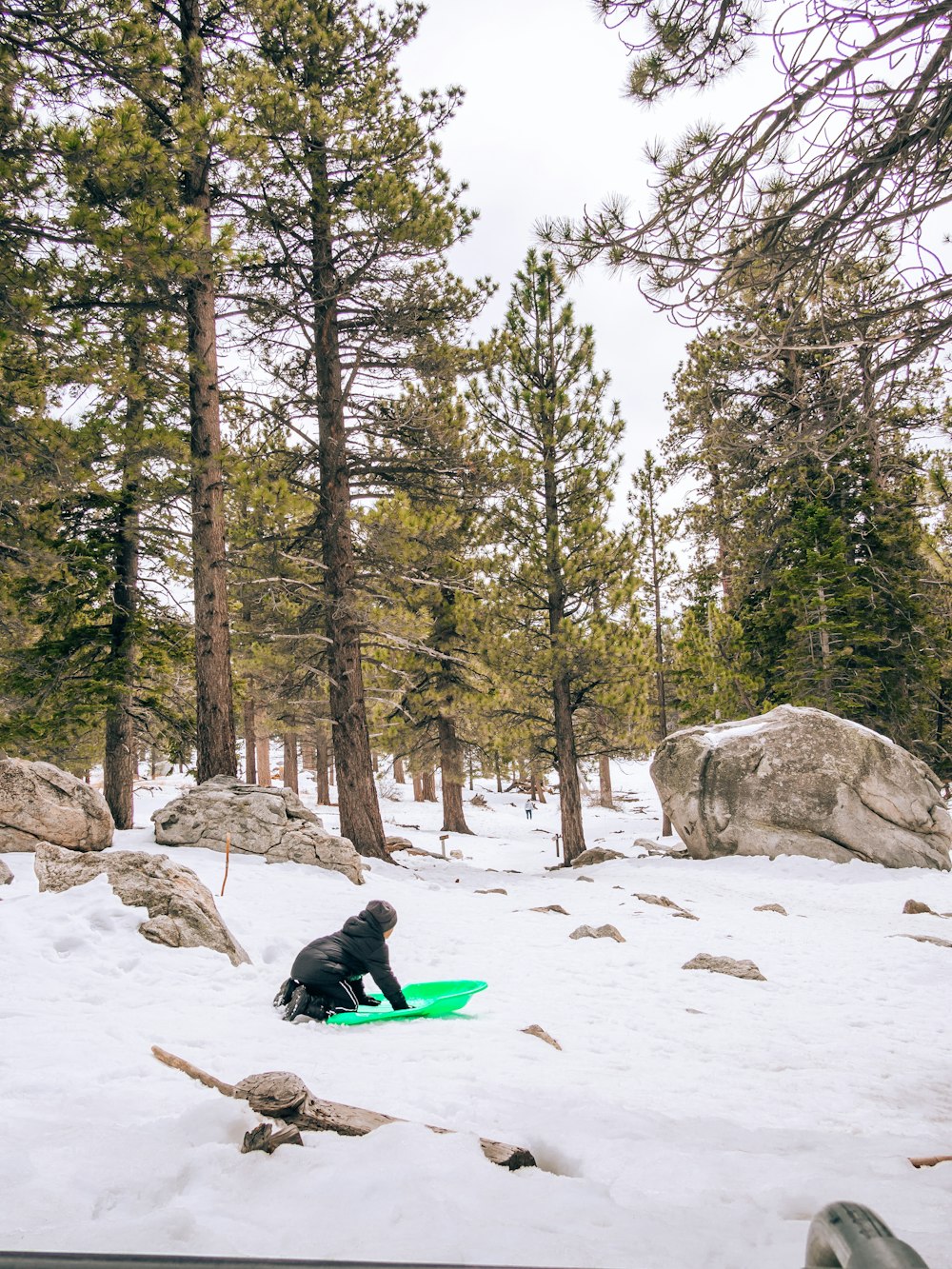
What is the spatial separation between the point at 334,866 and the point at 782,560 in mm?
13525

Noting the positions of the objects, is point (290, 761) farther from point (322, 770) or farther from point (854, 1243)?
point (854, 1243)

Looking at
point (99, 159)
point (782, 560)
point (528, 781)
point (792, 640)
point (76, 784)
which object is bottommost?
point (528, 781)

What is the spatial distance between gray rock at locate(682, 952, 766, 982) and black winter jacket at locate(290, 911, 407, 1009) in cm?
320

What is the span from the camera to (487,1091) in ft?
11.7

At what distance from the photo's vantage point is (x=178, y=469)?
9.68 metres

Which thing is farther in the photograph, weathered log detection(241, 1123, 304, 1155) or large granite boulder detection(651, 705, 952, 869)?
large granite boulder detection(651, 705, 952, 869)

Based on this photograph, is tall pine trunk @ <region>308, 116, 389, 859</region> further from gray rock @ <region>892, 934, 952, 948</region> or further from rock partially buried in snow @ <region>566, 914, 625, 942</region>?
gray rock @ <region>892, 934, 952, 948</region>

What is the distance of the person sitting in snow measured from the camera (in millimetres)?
5000

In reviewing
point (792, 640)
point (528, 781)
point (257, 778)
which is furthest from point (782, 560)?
point (528, 781)

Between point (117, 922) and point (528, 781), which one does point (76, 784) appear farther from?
point (528, 781)

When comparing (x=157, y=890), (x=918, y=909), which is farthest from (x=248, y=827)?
(x=918, y=909)

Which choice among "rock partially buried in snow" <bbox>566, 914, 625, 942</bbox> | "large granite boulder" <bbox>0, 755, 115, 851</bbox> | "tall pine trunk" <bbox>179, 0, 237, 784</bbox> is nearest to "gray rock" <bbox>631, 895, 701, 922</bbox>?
"rock partially buried in snow" <bbox>566, 914, 625, 942</bbox>

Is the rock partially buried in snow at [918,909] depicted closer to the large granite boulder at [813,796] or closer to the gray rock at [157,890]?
the large granite boulder at [813,796]

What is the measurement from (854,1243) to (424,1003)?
188 inches
